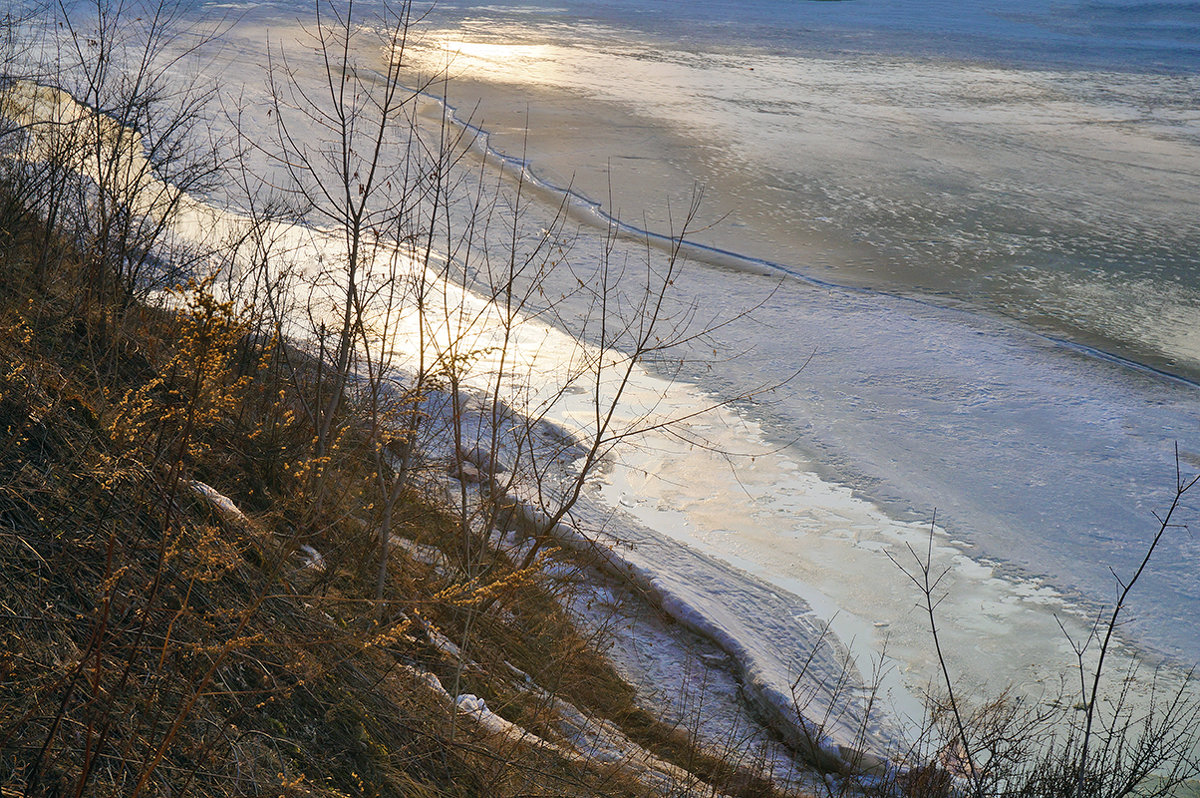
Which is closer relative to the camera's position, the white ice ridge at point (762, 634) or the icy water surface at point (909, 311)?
the white ice ridge at point (762, 634)

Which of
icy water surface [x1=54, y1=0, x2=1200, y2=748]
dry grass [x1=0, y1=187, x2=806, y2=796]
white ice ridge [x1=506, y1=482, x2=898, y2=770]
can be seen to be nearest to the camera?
dry grass [x1=0, y1=187, x2=806, y2=796]

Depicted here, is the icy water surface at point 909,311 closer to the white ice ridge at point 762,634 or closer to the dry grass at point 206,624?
the white ice ridge at point 762,634

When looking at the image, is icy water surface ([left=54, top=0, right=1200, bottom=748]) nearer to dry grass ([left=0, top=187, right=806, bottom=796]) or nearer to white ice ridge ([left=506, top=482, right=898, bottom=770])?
white ice ridge ([left=506, top=482, right=898, bottom=770])

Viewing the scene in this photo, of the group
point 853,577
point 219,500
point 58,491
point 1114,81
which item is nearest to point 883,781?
point 853,577

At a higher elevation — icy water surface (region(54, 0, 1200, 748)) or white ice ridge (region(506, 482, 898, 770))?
icy water surface (region(54, 0, 1200, 748))

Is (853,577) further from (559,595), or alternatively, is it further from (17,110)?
(17,110)

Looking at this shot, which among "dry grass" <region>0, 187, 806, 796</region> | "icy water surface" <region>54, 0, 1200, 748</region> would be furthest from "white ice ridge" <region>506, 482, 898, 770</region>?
"dry grass" <region>0, 187, 806, 796</region>

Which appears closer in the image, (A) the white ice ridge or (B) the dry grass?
(B) the dry grass

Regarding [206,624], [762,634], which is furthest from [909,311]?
[206,624]

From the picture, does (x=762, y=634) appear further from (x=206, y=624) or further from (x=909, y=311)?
(x=909, y=311)

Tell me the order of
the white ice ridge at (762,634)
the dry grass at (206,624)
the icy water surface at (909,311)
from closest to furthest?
the dry grass at (206,624) < the white ice ridge at (762,634) < the icy water surface at (909,311)

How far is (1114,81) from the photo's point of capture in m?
18.7

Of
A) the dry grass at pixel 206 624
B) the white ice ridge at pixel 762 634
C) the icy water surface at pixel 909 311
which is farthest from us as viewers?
the icy water surface at pixel 909 311

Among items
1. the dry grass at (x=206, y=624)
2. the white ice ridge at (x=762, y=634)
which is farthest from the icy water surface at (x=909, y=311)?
the dry grass at (x=206, y=624)
